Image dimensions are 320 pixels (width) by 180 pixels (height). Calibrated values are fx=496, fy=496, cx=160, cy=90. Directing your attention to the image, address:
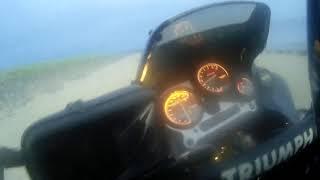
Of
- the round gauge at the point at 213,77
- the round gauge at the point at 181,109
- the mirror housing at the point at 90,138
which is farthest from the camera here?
the round gauge at the point at 213,77

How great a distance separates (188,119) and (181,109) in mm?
54

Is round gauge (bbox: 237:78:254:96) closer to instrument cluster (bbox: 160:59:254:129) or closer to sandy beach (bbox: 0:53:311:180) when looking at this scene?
instrument cluster (bbox: 160:59:254:129)

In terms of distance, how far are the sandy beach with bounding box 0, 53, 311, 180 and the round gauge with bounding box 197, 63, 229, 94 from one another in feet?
1.48

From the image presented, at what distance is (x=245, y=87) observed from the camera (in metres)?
2.24

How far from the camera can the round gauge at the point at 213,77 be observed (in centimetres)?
220

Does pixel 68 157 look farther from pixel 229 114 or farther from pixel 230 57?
pixel 230 57

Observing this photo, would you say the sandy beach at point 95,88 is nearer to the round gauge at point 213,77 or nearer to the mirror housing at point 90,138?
the round gauge at point 213,77

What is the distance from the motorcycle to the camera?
6.26 feet

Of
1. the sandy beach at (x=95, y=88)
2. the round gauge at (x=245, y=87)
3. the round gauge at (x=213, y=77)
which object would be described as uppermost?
the round gauge at (x=213, y=77)

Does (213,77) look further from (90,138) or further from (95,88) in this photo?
(95,88)

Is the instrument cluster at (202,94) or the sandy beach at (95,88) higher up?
the instrument cluster at (202,94)

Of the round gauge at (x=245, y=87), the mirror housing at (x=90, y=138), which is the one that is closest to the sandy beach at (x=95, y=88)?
the round gauge at (x=245, y=87)

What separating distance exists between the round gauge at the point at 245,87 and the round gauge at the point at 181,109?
21 cm

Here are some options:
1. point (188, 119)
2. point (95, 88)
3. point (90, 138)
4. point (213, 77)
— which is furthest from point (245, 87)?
point (95, 88)
